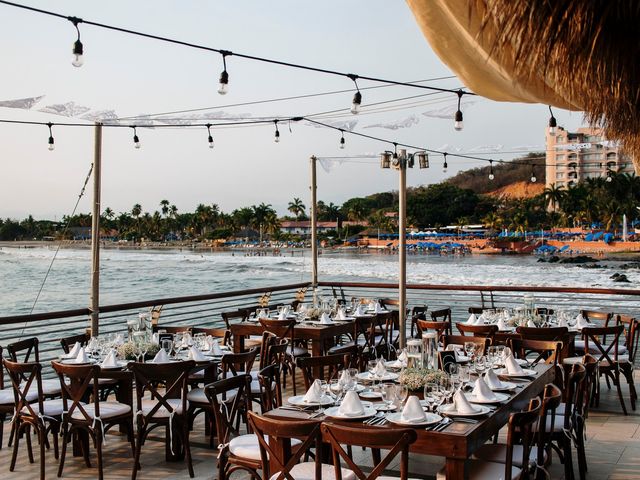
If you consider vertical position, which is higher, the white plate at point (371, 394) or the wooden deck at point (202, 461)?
the white plate at point (371, 394)

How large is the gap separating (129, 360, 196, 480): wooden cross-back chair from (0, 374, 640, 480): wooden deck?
140 mm

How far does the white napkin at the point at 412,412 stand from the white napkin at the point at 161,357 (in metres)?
2.36

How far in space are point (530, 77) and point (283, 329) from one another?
5113mm

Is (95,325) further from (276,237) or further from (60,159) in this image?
(276,237)

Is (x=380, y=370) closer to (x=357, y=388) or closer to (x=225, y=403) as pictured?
(x=357, y=388)

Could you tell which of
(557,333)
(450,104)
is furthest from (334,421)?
(450,104)

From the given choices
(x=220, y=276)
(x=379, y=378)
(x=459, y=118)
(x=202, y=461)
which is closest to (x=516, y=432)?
(x=379, y=378)

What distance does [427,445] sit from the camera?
3.35 meters

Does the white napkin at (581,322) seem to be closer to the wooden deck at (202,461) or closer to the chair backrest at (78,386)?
the wooden deck at (202,461)

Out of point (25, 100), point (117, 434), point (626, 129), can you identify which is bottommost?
point (117, 434)

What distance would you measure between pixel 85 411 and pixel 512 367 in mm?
2883

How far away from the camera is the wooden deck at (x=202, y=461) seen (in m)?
4.81

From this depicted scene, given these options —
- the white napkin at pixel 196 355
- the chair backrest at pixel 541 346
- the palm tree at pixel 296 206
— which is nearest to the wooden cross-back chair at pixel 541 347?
the chair backrest at pixel 541 346

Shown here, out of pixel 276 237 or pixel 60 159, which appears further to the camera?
pixel 276 237
